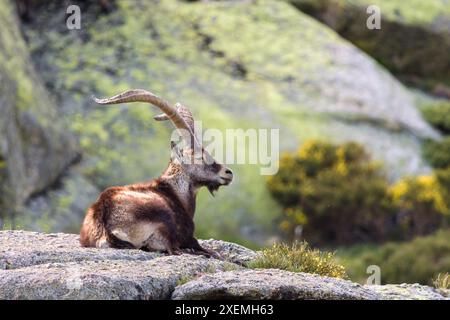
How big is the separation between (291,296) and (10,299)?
97.0 inches

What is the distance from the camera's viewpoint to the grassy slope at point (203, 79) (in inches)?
1107

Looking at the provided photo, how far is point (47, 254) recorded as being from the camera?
11.3 m

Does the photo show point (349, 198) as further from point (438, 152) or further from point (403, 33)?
point (403, 33)

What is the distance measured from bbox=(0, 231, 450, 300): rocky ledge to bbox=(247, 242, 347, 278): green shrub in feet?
0.99

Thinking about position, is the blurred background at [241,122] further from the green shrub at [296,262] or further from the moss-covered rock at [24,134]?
the green shrub at [296,262]

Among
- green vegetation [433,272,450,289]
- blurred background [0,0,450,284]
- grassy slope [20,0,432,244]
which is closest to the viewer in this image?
green vegetation [433,272,450,289]

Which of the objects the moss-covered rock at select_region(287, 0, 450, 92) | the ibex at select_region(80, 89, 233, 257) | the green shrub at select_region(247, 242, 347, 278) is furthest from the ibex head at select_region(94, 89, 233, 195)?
the moss-covered rock at select_region(287, 0, 450, 92)

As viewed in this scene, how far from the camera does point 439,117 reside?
33.8 m

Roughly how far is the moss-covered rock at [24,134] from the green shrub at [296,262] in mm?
12650

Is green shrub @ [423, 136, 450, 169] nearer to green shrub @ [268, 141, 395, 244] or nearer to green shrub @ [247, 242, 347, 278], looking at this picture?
green shrub @ [268, 141, 395, 244]

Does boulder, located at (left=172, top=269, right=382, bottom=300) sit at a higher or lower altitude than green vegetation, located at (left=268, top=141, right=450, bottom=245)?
higher

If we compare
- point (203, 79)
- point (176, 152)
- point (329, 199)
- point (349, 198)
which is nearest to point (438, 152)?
point (349, 198)

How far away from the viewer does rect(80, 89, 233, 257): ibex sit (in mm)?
11945

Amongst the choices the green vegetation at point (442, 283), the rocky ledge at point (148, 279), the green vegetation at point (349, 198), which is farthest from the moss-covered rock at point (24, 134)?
the green vegetation at point (442, 283)
